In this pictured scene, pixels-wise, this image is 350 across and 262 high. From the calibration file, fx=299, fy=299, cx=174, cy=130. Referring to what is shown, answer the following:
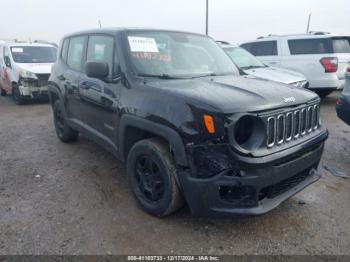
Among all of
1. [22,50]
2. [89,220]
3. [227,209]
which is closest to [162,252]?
[227,209]

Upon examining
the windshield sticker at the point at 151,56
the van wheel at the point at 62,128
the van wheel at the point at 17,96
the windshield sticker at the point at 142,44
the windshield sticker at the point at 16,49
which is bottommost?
the van wheel at the point at 17,96

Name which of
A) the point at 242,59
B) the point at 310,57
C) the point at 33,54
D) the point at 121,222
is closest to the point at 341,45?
the point at 310,57

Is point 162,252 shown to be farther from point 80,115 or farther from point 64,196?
point 80,115

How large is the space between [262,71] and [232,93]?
435 centimetres

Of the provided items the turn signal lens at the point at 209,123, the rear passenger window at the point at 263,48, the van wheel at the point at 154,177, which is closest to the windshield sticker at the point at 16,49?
the rear passenger window at the point at 263,48

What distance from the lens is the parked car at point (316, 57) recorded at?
7.60m

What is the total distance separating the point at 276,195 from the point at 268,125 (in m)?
0.66

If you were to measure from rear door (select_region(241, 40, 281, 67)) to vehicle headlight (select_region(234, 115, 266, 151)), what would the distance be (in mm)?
7021

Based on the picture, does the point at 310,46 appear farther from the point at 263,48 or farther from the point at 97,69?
the point at 97,69

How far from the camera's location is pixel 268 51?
902 cm

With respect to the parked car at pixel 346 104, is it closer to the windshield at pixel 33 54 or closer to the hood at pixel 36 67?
the hood at pixel 36 67

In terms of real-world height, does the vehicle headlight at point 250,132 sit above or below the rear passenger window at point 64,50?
below

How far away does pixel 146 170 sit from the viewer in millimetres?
3014

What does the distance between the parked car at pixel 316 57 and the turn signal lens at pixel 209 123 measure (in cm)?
→ 657
